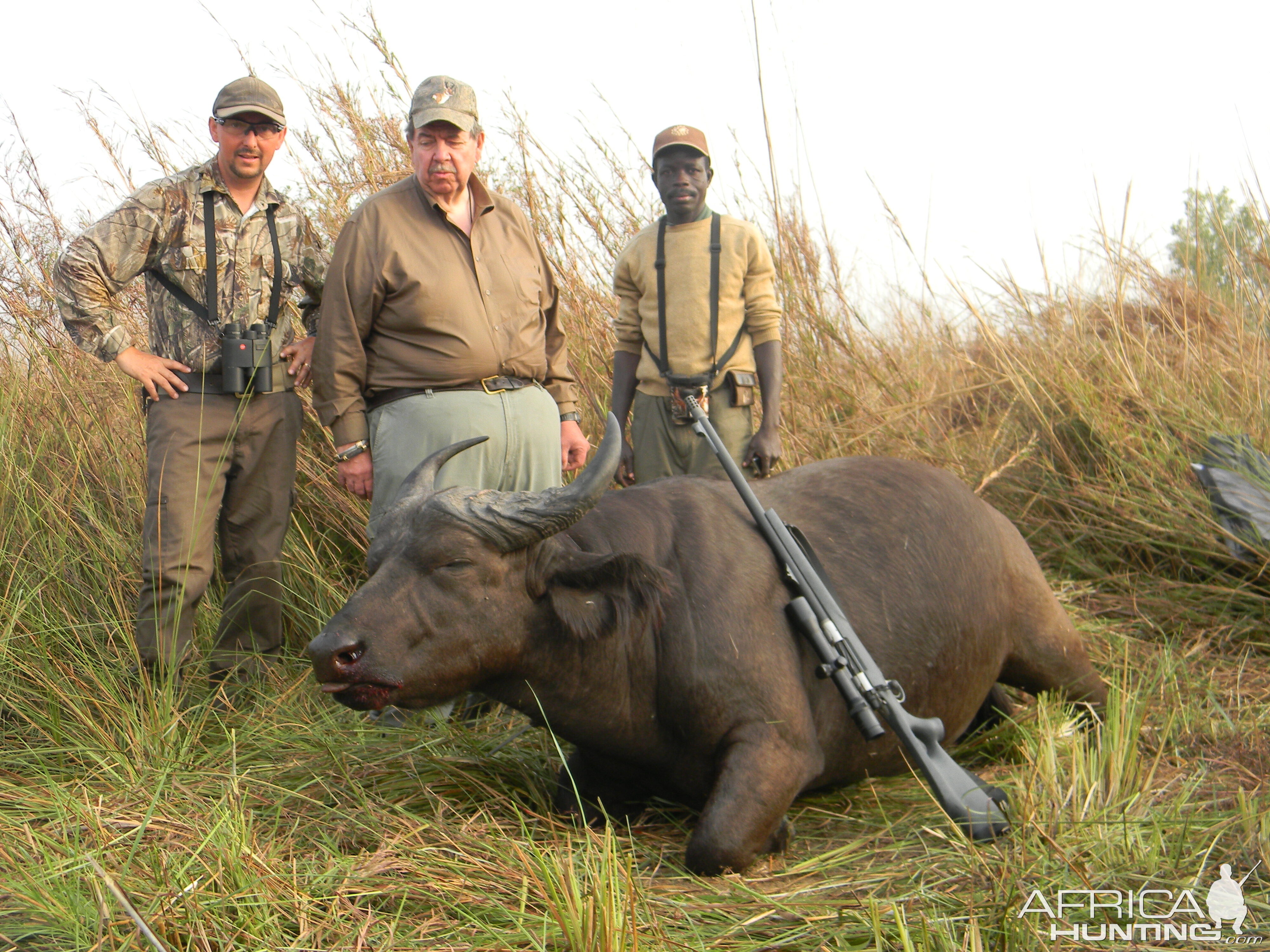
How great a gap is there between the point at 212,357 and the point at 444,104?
1.39 m

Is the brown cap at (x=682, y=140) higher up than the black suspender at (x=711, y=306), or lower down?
higher up

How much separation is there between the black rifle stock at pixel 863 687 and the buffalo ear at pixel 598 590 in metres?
0.44

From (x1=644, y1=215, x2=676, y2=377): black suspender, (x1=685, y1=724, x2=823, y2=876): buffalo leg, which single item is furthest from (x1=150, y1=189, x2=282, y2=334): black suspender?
(x1=685, y1=724, x2=823, y2=876): buffalo leg

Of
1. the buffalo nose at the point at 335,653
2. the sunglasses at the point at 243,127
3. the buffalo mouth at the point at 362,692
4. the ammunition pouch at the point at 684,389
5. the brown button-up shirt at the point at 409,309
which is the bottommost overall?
the buffalo mouth at the point at 362,692

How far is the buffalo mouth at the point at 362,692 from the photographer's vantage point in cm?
283

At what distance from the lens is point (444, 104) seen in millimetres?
4113

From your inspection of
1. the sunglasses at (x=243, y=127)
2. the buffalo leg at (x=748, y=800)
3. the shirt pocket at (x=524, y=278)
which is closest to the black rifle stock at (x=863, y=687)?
the buffalo leg at (x=748, y=800)

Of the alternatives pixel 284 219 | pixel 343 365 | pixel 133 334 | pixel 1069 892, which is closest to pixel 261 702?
pixel 343 365

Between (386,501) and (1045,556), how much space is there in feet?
11.2

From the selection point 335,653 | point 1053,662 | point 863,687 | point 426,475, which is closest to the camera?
point 335,653

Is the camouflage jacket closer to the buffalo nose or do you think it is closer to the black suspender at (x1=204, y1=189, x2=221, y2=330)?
the black suspender at (x1=204, y1=189, x2=221, y2=330)

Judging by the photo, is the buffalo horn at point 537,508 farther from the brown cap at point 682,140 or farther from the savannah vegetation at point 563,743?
the brown cap at point 682,140

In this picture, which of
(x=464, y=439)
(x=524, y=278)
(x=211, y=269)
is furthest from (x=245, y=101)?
Answer: (x=464, y=439)

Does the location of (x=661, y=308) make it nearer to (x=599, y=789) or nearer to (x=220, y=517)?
(x=220, y=517)
